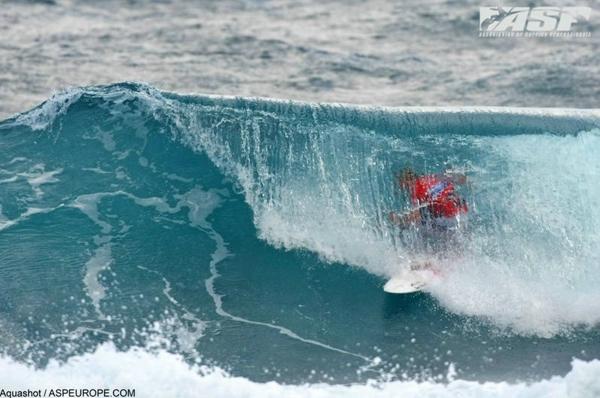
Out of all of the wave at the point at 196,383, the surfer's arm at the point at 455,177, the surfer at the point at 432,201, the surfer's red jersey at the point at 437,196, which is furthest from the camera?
the surfer's arm at the point at 455,177

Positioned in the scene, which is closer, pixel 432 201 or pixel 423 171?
pixel 432 201

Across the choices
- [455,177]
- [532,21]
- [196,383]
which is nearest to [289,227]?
[455,177]

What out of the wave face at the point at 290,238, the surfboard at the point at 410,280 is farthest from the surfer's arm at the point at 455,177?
the surfboard at the point at 410,280

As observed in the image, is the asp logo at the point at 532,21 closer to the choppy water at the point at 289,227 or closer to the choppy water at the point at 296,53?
the choppy water at the point at 296,53

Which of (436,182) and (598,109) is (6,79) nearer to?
(436,182)

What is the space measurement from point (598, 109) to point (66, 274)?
10.5 metres

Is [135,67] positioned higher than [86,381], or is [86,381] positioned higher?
[135,67]

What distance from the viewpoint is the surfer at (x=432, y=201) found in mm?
15789

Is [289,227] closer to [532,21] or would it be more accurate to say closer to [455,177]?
[455,177]

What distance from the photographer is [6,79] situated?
2128cm

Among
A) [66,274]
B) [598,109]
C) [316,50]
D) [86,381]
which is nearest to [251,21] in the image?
[316,50]

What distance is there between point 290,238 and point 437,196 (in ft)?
8.28

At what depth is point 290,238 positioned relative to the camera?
16.4m

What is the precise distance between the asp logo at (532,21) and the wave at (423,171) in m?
6.19
